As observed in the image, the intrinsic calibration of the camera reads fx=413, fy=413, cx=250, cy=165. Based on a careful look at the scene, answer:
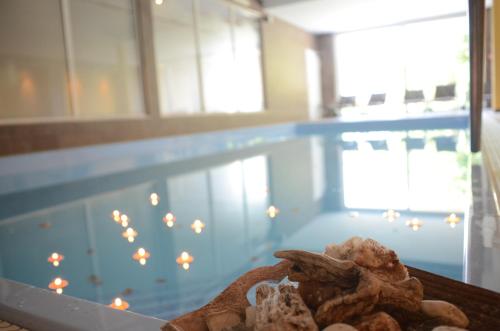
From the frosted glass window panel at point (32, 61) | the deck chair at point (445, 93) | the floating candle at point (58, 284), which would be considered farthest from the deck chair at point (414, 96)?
the floating candle at point (58, 284)

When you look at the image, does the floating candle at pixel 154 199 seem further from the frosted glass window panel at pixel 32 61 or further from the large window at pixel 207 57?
the large window at pixel 207 57

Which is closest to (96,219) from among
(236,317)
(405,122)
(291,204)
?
(291,204)

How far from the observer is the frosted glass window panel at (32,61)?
4.37m

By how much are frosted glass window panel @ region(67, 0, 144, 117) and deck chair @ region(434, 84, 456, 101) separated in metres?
7.30

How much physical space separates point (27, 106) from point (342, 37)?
378 inches

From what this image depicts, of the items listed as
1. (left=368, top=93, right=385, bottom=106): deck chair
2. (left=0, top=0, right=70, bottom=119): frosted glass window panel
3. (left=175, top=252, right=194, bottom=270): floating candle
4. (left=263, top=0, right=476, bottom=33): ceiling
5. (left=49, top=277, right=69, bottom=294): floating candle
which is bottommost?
(left=175, top=252, right=194, bottom=270): floating candle

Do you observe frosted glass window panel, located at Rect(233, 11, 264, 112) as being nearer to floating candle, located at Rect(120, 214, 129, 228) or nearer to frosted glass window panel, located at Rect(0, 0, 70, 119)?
frosted glass window panel, located at Rect(0, 0, 70, 119)

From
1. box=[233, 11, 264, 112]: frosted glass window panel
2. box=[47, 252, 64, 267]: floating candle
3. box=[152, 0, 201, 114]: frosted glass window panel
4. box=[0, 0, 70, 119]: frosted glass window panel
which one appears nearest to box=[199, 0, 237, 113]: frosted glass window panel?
box=[233, 11, 264, 112]: frosted glass window panel

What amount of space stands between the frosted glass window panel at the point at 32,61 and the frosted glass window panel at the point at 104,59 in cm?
19

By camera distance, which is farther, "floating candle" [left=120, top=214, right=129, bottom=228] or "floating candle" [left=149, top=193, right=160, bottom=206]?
"floating candle" [left=149, top=193, right=160, bottom=206]

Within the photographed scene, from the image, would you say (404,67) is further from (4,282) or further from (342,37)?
(4,282)

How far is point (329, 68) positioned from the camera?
12.3m

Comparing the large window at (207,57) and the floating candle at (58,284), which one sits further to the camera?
the large window at (207,57)

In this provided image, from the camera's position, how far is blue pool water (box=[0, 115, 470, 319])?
151 cm
